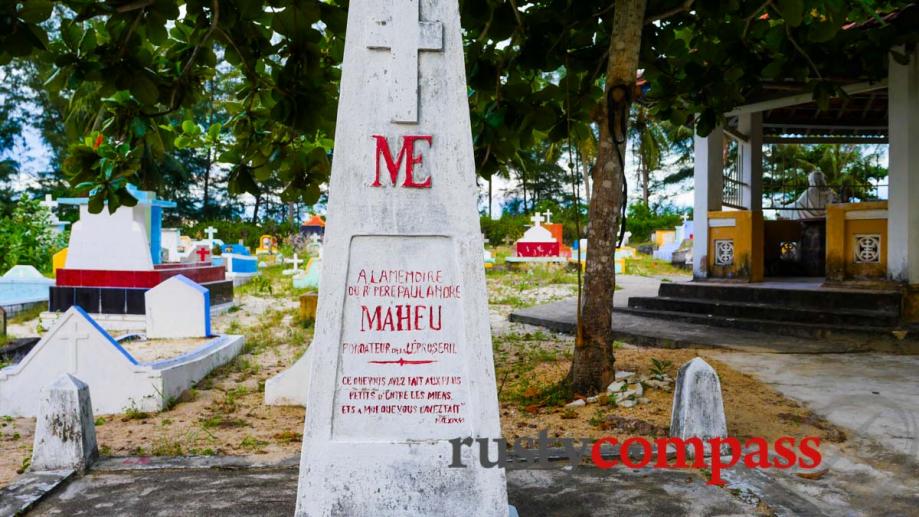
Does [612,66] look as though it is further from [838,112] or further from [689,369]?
[838,112]

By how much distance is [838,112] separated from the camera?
1152 centimetres

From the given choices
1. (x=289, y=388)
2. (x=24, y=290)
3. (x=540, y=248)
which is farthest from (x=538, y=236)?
(x=289, y=388)

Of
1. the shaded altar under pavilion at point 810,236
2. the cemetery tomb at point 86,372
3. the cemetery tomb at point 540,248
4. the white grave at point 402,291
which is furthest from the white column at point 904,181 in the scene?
the cemetery tomb at point 540,248

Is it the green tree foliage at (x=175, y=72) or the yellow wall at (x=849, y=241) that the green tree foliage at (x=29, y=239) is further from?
the yellow wall at (x=849, y=241)

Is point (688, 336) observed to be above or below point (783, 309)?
below

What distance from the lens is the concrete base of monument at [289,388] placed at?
221 inches

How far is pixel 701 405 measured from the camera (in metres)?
3.69

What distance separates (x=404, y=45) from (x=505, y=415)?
9.88 ft

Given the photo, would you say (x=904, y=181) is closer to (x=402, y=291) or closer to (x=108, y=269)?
(x=402, y=291)

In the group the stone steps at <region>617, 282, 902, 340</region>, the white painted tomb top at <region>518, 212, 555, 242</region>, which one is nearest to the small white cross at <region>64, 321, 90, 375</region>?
the stone steps at <region>617, 282, 902, 340</region>

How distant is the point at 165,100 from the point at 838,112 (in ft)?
36.6

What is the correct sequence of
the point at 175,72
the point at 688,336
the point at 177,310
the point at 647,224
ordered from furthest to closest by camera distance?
the point at 647,224, the point at 177,310, the point at 688,336, the point at 175,72

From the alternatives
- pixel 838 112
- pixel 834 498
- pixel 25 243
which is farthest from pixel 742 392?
pixel 25 243

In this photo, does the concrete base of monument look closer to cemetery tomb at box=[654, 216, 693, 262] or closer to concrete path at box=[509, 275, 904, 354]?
concrete path at box=[509, 275, 904, 354]
